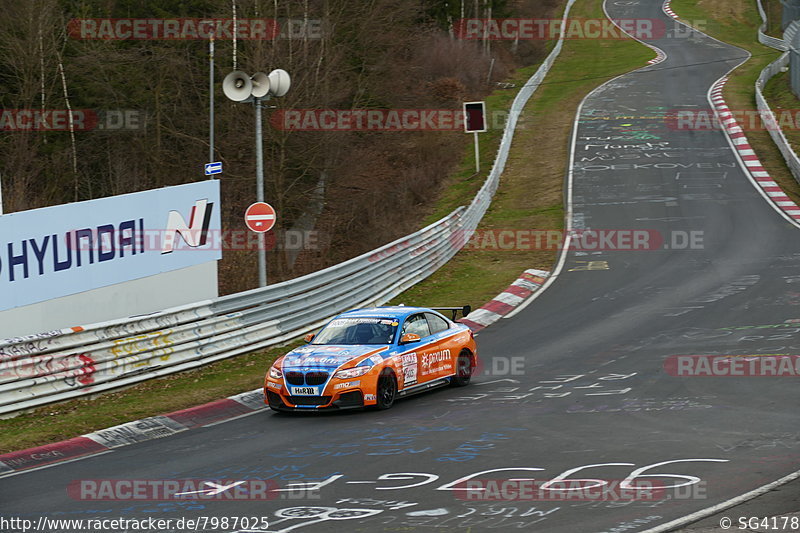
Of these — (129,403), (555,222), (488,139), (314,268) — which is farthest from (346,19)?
(129,403)

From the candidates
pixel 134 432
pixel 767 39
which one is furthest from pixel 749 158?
pixel 767 39

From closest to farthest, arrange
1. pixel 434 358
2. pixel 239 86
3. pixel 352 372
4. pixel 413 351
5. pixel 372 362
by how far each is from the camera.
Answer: pixel 352 372
pixel 372 362
pixel 413 351
pixel 434 358
pixel 239 86

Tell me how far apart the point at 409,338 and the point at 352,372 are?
1.39 metres

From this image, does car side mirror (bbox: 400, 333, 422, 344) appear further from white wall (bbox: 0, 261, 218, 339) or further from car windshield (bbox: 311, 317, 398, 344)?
white wall (bbox: 0, 261, 218, 339)

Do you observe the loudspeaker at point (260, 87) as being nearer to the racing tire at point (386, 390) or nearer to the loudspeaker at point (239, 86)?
the loudspeaker at point (239, 86)

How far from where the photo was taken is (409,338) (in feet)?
49.6

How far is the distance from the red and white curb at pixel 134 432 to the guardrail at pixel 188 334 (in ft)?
5.75

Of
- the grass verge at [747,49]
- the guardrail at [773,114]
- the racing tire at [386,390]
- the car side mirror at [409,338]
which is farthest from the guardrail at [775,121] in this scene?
the racing tire at [386,390]

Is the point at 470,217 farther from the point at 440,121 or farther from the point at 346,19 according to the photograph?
the point at 440,121

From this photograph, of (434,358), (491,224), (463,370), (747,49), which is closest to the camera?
(434,358)

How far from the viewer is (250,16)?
39.2 m

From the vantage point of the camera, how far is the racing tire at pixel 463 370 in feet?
52.6

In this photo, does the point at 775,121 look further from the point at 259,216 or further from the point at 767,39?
the point at 767,39

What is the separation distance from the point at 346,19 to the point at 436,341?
95.2 ft
